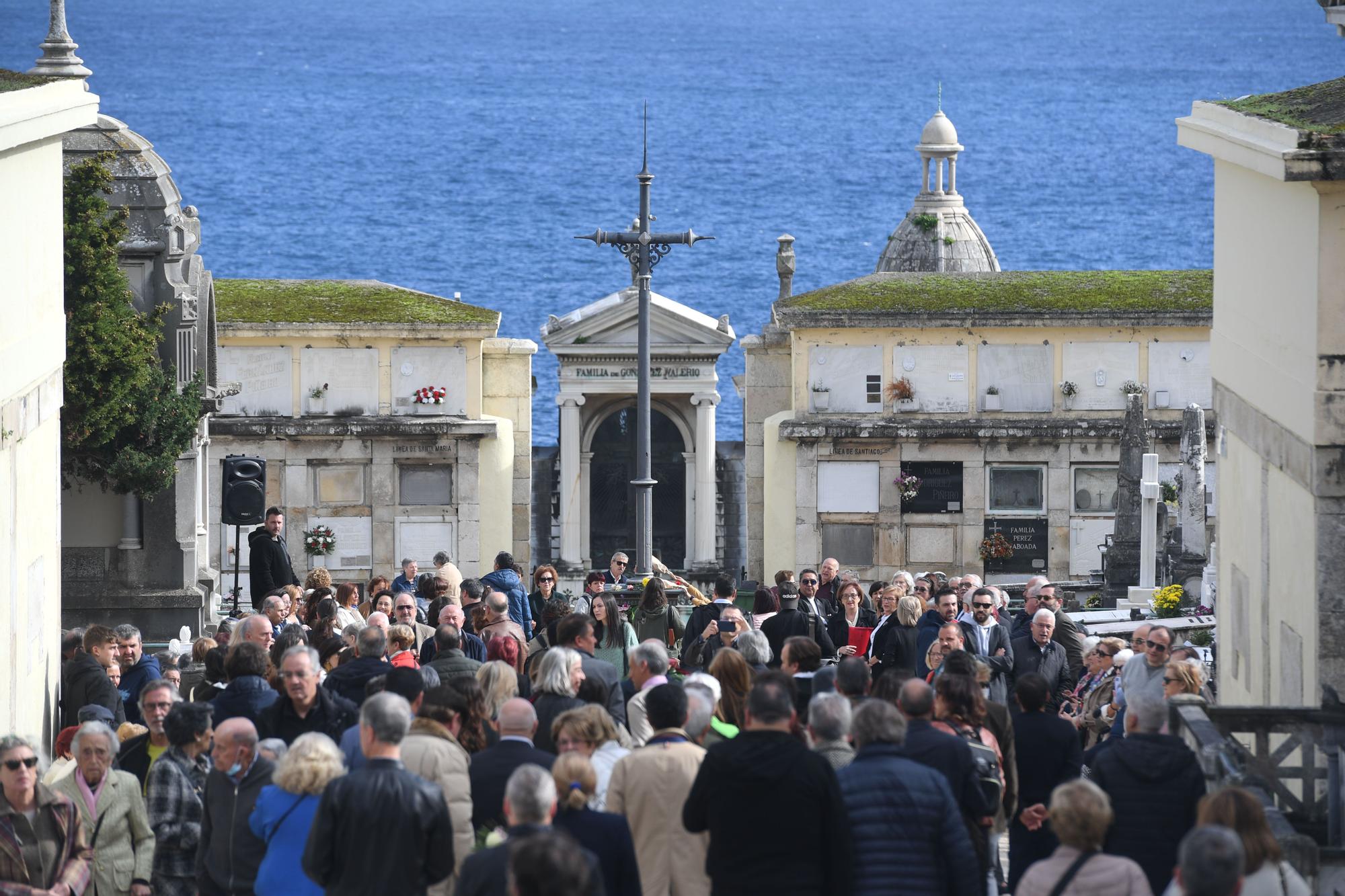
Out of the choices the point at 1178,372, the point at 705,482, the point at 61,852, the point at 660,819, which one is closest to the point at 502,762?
the point at 660,819

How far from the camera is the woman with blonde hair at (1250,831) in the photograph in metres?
8.86

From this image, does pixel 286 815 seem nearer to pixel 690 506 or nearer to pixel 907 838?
pixel 907 838

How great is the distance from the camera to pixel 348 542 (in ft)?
115

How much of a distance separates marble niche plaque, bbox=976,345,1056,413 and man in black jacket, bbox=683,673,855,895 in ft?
84.7

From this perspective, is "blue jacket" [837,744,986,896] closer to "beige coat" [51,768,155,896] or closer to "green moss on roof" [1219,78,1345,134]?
"beige coat" [51,768,155,896]

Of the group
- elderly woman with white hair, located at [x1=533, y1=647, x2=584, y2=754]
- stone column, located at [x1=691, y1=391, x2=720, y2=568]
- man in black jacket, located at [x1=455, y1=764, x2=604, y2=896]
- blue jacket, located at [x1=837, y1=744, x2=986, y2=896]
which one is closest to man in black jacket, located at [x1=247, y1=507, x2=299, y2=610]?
elderly woman with white hair, located at [x1=533, y1=647, x2=584, y2=754]

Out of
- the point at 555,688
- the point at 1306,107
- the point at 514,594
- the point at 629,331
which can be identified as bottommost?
the point at 555,688

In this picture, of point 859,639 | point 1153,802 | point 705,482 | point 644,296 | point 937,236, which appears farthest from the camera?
point 937,236

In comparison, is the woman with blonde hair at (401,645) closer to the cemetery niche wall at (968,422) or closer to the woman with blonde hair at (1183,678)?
the woman with blonde hair at (1183,678)

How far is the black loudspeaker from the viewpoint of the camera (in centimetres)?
2253

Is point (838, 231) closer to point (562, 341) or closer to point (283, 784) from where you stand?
point (562, 341)

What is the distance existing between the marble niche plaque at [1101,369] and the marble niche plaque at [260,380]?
35.7ft

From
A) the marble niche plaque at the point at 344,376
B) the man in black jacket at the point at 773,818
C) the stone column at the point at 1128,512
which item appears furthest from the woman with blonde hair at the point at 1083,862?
the marble niche plaque at the point at 344,376

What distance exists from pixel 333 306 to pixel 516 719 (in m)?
25.3
